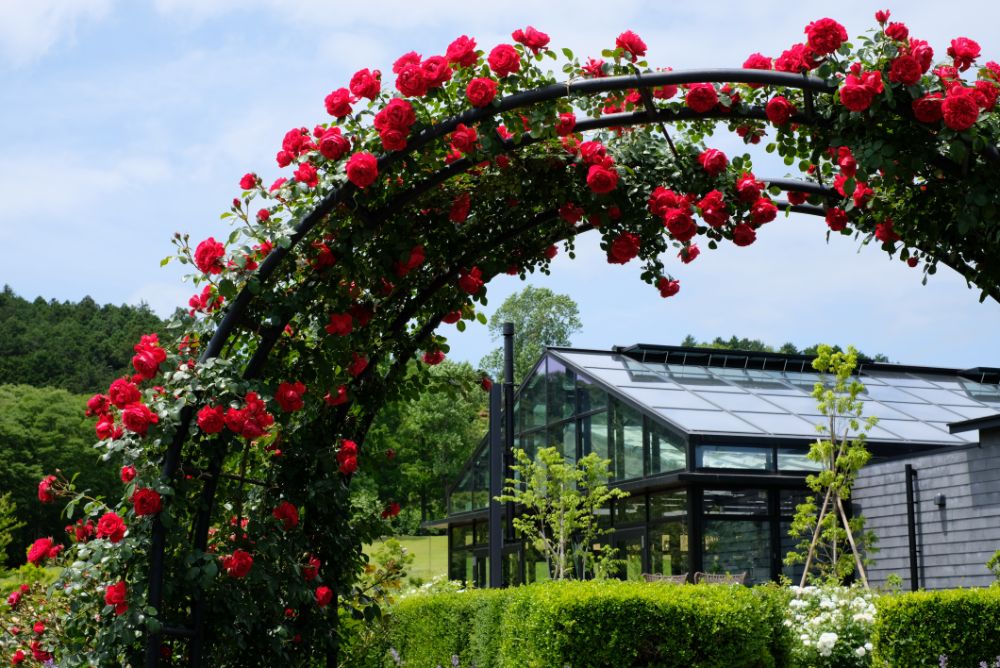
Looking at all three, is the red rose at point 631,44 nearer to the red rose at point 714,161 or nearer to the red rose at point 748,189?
the red rose at point 714,161

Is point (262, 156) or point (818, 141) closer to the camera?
point (818, 141)

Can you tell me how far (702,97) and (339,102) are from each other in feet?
4.34

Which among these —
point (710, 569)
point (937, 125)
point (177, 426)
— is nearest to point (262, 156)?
point (177, 426)

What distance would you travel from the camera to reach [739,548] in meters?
13.6

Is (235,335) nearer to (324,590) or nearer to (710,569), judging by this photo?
(324,590)

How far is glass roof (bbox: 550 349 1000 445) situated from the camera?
14.2 m

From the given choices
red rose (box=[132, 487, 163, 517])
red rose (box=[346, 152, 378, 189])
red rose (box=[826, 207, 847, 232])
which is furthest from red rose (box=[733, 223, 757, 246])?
red rose (box=[132, 487, 163, 517])

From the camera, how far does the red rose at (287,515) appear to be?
168 inches

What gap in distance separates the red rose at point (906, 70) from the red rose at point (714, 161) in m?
0.99

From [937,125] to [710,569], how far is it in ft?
35.0

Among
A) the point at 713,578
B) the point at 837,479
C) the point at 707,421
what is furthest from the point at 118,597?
the point at 707,421

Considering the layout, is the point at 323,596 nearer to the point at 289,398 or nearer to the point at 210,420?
the point at 289,398

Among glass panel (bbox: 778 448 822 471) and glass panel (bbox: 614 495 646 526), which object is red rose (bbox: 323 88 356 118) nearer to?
glass panel (bbox: 778 448 822 471)

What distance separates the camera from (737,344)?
44.9 meters
